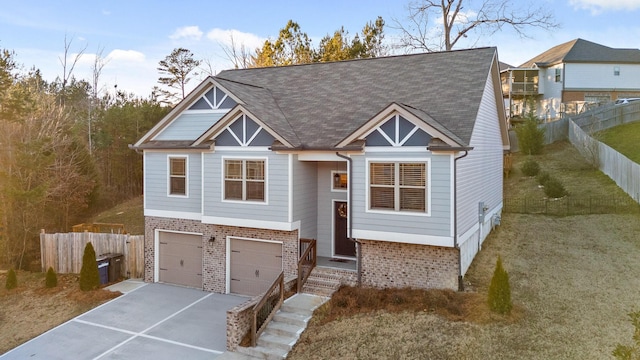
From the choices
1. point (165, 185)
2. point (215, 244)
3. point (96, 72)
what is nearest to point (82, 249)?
point (165, 185)

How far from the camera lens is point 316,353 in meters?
9.04

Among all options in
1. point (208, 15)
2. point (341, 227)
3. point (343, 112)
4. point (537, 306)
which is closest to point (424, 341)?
point (537, 306)

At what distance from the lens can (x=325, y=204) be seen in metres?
A: 13.9

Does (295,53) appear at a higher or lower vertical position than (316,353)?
higher

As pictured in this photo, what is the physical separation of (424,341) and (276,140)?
6962 millimetres

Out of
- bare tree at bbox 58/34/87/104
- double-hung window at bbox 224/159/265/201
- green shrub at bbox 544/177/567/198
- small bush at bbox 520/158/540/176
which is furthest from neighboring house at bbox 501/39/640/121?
bare tree at bbox 58/34/87/104

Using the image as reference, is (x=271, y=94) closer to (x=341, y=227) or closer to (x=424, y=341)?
(x=341, y=227)

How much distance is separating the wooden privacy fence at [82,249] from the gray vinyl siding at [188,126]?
3996 millimetres

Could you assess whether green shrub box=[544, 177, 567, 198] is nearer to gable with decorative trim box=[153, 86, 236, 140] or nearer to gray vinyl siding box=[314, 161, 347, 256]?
gray vinyl siding box=[314, 161, 347, 256]

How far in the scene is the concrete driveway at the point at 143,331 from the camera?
1006 cm

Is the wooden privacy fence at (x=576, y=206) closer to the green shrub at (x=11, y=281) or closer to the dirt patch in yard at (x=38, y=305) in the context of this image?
the dirt patch in yard at (x=38, y=305)

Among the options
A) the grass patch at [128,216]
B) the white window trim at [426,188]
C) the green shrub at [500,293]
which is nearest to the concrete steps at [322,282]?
the white window trim at [426,188]

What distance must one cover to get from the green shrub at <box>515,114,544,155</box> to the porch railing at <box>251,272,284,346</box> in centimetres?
2348

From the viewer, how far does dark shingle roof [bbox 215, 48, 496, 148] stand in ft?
41.8
